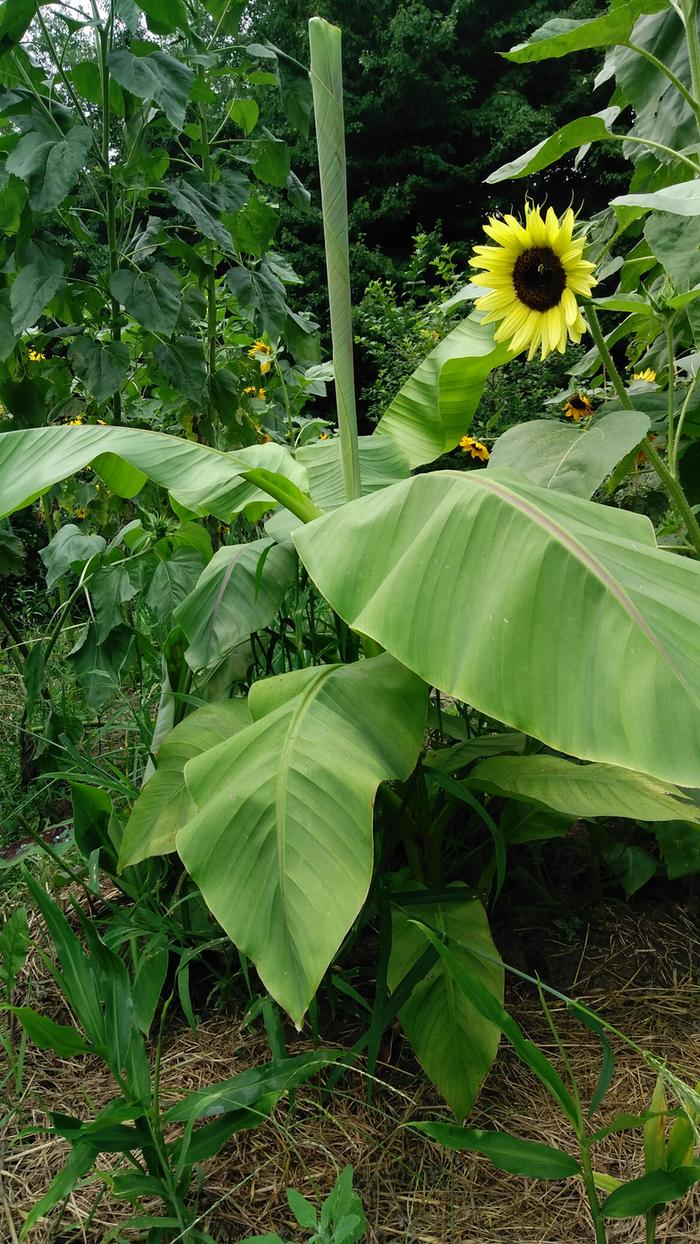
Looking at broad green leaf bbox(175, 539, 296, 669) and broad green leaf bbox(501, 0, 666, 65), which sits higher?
broad green leaf bbox(501, 0, 666, 65)

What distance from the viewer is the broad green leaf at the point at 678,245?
995mm

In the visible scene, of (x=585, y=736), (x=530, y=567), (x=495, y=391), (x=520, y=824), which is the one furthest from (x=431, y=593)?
(x=495, y=391)

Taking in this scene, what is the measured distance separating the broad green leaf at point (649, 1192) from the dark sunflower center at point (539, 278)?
923 mm

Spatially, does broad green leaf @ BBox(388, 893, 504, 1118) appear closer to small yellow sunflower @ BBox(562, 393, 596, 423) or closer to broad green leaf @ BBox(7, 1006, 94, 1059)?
broad green leaf @ BBox(7, 1006, 94, 1059)

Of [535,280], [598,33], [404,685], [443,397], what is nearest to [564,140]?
[598,33]

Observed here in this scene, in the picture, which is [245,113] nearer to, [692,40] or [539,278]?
[692,40]

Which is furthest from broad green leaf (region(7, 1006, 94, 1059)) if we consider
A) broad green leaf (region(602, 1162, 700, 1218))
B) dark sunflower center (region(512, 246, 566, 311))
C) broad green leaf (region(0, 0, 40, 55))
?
broad green leaf (region(0, 0, 40, 55))

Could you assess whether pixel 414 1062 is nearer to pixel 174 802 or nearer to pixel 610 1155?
pixel 610 1155

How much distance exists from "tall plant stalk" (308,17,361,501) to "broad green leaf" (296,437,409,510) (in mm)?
112

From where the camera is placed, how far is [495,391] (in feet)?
15.5

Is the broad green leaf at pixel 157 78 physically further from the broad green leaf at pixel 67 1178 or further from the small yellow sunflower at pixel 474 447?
the broad green leaf at pixel 67 1178

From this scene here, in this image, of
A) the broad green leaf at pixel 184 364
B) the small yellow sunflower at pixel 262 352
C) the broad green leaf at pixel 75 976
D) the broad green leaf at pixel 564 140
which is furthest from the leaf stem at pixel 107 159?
the broad green leaf at pixel 75 976

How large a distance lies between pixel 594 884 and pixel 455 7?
400 inches

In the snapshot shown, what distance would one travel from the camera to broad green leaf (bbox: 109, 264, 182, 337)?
5.21ft
